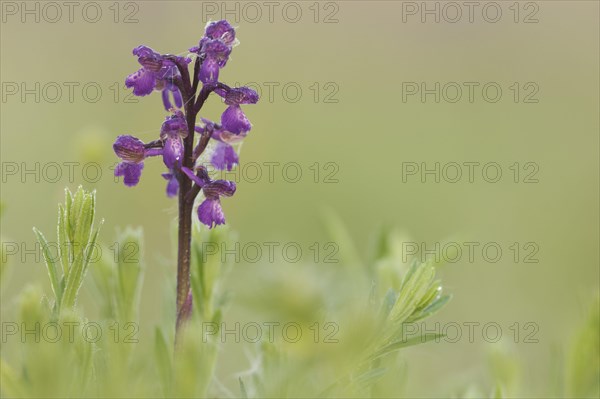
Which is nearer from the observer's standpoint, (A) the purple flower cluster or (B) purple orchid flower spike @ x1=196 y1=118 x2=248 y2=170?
(A) the purple flower cluster

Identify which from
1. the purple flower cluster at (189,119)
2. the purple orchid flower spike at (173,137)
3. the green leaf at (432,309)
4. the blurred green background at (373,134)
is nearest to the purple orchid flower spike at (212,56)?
the purple flower cluster at (189,119)

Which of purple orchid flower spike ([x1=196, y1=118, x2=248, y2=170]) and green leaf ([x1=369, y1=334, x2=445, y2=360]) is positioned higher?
purple orchid flower spike ([x1=196, y1=118, x2=248, y2=170])

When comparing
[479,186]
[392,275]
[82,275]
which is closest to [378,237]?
[392,275]

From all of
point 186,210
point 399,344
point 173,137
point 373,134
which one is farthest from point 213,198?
point 373,134

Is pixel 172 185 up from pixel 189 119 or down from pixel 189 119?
down

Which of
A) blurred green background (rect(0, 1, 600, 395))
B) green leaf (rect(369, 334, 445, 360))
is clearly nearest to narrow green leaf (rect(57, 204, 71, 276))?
green leaf (rect(369, 334, 445, 360))

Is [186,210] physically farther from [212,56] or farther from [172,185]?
[212,56]

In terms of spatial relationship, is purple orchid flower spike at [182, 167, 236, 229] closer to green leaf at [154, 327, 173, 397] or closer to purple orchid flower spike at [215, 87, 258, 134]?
purple orchid flower spike at [215, 87, 258, 134]

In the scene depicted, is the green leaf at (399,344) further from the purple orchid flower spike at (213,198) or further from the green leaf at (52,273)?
the green leaf at (52,273)
